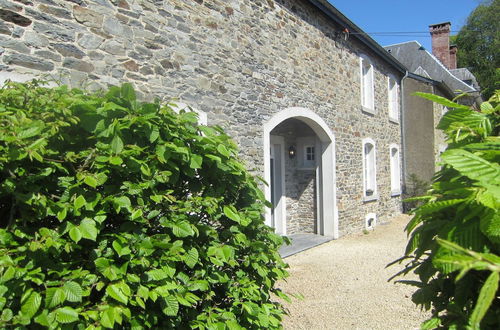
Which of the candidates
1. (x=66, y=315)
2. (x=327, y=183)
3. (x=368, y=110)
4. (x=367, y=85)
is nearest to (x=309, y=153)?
(x=327, y=183)

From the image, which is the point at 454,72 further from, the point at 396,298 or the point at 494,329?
the point at 494,329

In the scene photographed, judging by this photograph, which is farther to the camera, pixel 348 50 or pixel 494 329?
pixel 348 50

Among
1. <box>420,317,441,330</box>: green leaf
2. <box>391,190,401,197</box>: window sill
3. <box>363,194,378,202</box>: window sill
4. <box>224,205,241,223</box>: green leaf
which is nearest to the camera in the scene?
<box>420,317,441,330</box>: green leaf

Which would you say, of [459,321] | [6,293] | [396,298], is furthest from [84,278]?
[396,298]

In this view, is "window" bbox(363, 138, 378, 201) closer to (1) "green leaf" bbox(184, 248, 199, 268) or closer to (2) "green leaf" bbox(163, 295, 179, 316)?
(1) "green leaf" bbox(184, 248, 199, 268)

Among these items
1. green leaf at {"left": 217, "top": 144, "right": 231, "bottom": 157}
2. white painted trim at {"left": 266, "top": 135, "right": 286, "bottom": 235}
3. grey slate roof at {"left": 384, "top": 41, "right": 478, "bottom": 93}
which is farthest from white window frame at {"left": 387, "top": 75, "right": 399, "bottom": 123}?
green leaf at {"left": 217, "top": 144, "right": 231, "bottom": 157}

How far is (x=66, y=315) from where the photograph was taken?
163cm

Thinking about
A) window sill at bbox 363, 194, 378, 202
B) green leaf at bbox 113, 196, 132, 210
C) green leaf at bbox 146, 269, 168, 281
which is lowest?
window sill at bbox 363, 194, 378, 202

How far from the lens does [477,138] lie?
1245mm

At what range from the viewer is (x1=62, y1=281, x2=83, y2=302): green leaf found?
1683 mm

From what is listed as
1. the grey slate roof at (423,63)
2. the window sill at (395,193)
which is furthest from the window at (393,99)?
the grey slate roof at (423,63)

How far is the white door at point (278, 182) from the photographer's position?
8984mm

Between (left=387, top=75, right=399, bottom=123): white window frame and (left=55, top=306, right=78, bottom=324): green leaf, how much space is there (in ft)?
41.8

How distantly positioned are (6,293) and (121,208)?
2.14 feet
